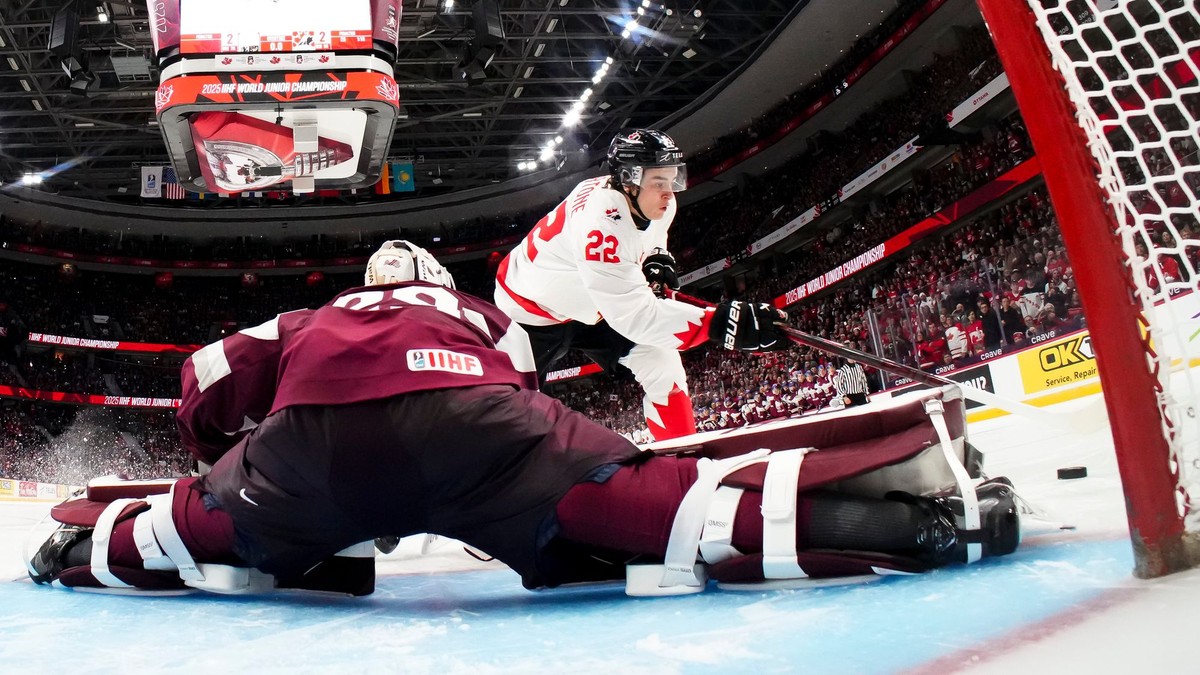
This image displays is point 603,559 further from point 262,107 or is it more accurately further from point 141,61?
point 141,61

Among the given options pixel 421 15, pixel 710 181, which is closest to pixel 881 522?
pixel 421 15

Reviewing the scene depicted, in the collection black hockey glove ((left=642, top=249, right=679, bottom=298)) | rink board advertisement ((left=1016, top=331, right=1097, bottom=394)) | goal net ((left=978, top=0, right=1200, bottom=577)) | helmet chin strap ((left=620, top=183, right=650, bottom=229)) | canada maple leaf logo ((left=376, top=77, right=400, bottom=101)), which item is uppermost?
canada maple leaf logo ((left=376, top=77, right=400, bottom=101))

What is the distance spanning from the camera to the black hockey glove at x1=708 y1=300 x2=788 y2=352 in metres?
2.70

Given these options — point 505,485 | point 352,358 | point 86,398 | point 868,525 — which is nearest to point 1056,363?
point 868,525

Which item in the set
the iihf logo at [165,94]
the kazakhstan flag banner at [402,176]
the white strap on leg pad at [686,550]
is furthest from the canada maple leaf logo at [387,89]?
the kazakhstan flag banner at [402,176]

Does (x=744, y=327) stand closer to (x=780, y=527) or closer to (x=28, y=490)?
(x=780, y=527)

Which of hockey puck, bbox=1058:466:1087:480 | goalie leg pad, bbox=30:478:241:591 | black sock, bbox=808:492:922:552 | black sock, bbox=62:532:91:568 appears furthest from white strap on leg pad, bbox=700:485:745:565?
hockey puck, bbox=1058:466:1087:480

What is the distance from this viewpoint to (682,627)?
127 cm

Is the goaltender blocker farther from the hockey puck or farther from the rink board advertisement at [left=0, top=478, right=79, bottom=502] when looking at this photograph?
the rink board advertisement at [left=0, top=478, right=79, bottom=502]

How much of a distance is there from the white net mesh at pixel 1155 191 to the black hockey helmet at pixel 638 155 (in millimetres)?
1714

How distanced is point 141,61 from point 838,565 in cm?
1485

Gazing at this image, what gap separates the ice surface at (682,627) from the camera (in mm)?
977

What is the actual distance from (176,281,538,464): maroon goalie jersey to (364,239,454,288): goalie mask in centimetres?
15

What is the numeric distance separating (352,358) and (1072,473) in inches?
97.6
